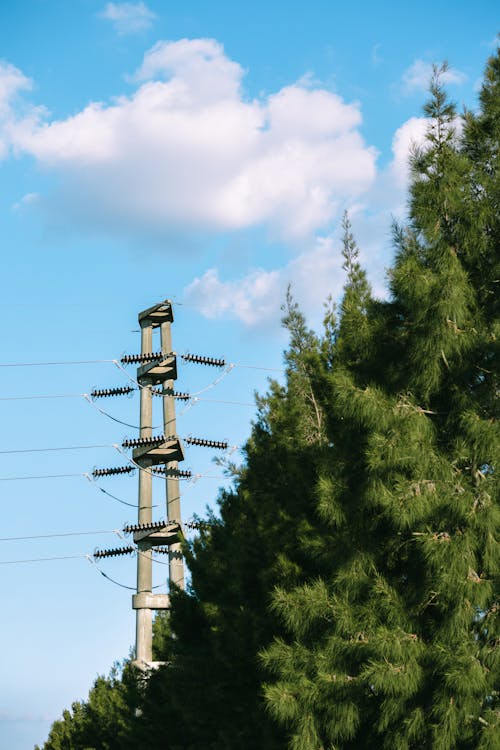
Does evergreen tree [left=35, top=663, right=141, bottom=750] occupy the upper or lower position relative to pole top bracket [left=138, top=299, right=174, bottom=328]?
lower

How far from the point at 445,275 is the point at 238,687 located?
7212 millimetres

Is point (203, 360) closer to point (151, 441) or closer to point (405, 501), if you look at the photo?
point (151, 441)

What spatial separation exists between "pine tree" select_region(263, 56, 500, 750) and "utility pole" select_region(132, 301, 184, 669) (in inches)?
363

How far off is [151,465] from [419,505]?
13.4 metres

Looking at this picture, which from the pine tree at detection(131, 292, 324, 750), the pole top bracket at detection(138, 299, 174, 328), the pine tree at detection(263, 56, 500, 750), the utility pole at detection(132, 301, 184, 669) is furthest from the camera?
the pole top bracket at detection(138, 299, 174, 328)

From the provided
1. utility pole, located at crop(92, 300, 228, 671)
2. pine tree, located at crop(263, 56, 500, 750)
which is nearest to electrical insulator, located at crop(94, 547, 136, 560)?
utility pole, located at crop(92, 300, 228, 671)

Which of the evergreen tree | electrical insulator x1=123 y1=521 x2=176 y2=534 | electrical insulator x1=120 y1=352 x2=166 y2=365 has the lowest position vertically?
the evergreen tree

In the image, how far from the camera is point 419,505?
10695 mm

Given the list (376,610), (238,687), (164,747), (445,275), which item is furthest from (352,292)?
(164,747)

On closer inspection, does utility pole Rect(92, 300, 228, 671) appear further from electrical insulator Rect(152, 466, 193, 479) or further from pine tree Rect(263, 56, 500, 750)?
pine tree Rect(263, 56, 500, 750)

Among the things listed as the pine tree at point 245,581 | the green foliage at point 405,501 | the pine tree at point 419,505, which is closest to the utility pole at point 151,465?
the pine tree at point 245,581

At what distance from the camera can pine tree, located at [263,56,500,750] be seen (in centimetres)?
1060

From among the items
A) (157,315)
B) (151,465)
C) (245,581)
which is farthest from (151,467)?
(245,581)

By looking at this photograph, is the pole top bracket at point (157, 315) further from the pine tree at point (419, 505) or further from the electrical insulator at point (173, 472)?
the pine tree at point (419, 505)
